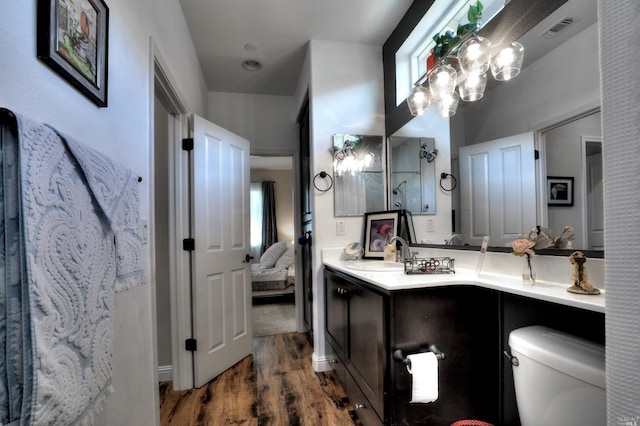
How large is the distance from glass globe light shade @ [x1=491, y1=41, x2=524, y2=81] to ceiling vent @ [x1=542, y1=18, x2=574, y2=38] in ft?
0.31

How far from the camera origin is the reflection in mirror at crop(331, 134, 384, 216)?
237 centimetres

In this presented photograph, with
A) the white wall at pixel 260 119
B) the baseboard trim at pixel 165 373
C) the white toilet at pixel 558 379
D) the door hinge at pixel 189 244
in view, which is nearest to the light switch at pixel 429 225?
the white toilet at pixel 558 379

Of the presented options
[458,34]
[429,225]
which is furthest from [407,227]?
[458,34]

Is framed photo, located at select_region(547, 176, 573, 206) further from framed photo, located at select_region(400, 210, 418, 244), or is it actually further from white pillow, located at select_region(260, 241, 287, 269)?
white pillow, located at select_region(260, 241, 287, 269)

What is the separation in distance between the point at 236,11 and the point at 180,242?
1747 millimetres

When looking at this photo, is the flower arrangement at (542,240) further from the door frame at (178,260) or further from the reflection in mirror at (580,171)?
the door frame at (178,260)

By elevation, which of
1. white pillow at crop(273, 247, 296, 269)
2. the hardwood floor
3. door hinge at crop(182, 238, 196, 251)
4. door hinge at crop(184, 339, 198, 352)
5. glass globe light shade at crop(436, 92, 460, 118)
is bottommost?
the hardwood floor

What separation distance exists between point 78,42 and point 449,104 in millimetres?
1716

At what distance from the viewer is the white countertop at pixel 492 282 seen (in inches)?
34.8

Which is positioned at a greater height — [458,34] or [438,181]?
[458,34]

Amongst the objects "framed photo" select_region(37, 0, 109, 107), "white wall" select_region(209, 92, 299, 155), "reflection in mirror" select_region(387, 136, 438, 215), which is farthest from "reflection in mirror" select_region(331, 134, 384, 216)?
"framed photo" select_region(37, 0, 109, 107)

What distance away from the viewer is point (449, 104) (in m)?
1.68

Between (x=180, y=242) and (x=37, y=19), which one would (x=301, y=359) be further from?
(x=37, y=19)

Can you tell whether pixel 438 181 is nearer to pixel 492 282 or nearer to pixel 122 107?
pixel 492 282
